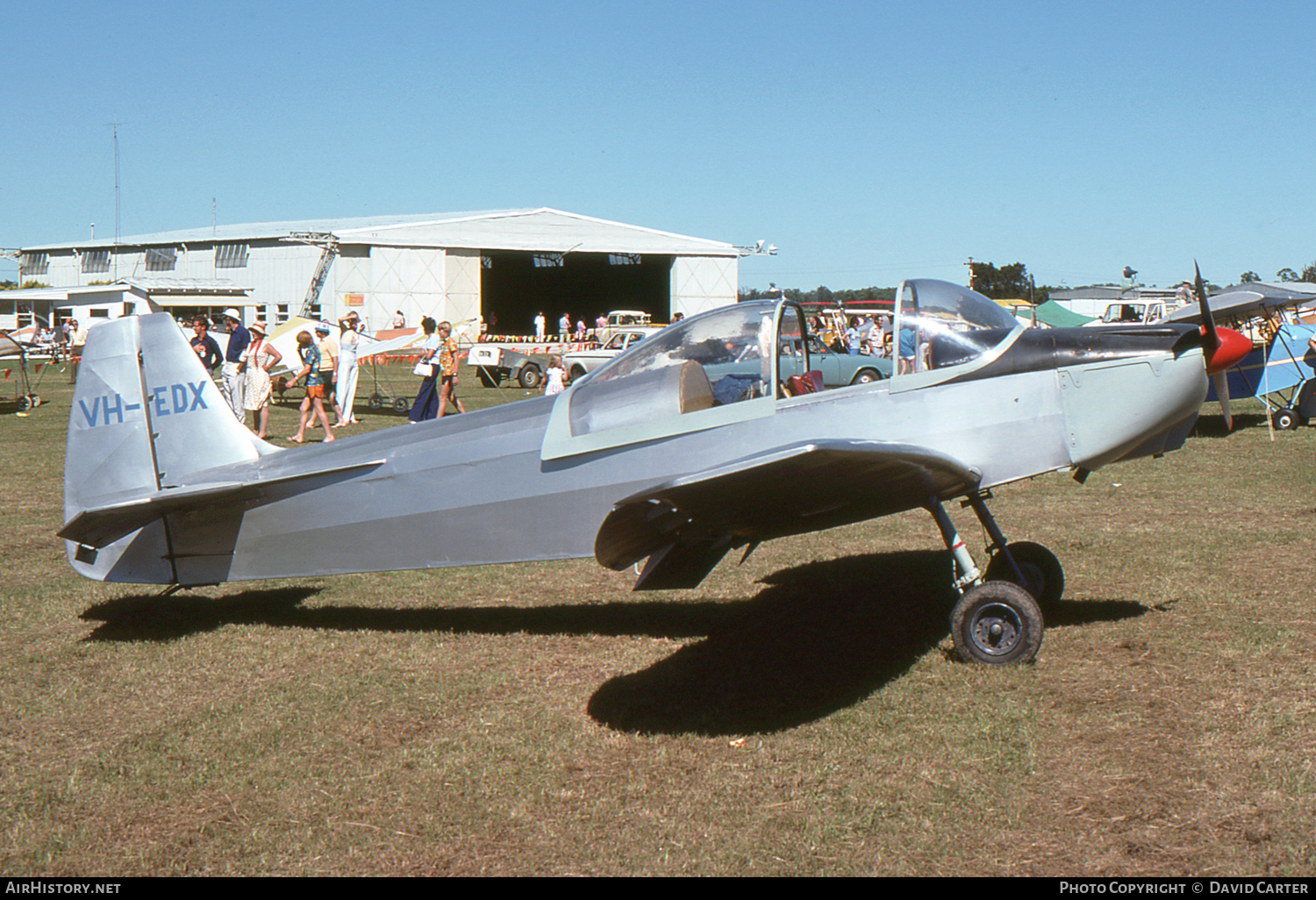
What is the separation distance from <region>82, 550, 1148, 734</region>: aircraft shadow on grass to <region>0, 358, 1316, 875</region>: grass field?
0.03m

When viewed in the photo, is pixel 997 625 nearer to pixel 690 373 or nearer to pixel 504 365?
pixel 690 373

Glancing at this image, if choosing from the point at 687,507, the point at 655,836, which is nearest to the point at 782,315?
the point at 687,507

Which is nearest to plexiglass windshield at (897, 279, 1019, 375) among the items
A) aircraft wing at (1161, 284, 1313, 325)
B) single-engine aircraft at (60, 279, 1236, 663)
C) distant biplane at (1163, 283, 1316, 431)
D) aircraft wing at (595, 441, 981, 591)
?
single-engine aircraft at (60, 279, 1236, 663)

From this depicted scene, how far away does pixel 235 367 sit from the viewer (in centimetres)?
Answer: 1592

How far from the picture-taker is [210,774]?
4277mm

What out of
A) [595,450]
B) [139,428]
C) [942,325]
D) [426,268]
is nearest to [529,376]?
[426,268]

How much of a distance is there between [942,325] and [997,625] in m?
1.59

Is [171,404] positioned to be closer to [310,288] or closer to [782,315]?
[782,315]

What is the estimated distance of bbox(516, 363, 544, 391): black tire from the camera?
26516 mm

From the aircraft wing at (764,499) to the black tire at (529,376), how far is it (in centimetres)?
2152

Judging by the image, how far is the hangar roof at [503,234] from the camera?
4375 cm

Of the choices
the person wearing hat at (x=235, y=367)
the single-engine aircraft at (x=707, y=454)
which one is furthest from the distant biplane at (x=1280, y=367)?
the person wearing hat at (x=235, y=367)

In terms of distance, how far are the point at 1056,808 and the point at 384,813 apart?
2.57 metres

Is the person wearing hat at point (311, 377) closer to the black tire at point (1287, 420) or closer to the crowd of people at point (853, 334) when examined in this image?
the crowd of people at point (853, 334)
